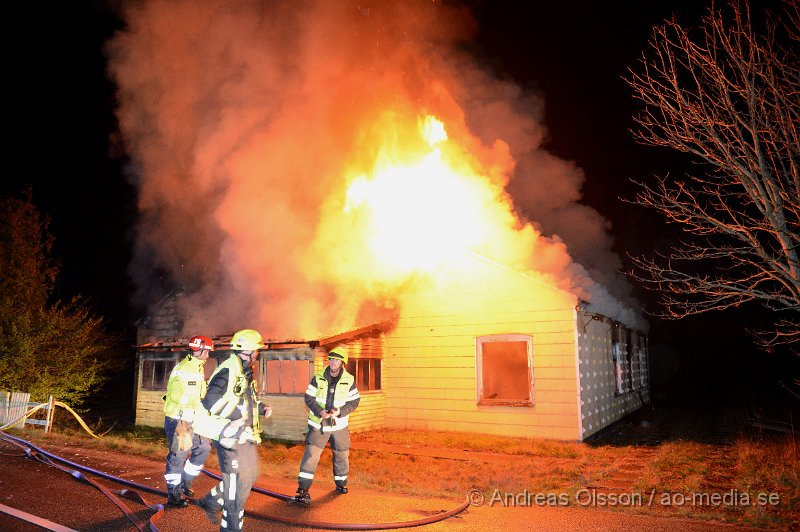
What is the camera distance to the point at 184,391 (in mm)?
5832

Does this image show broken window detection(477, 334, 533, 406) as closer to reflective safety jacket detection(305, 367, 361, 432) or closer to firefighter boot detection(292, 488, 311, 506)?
reflective safety jacket detection(305, 367, 361, 432)

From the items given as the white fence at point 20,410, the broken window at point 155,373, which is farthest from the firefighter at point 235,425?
the broken window at point 155,373

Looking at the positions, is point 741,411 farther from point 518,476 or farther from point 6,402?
point 6,402

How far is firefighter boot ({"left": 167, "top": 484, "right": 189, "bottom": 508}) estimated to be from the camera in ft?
17.6

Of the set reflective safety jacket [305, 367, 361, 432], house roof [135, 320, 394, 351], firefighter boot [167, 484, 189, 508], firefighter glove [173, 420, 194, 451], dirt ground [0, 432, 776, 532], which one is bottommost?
dirt ground [0, 432, 776, 532]

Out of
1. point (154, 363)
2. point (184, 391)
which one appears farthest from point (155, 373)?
point (184, 391)

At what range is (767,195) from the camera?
6.71 m

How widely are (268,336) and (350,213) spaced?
4142 mm

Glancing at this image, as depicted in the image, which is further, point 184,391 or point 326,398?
point 326,398

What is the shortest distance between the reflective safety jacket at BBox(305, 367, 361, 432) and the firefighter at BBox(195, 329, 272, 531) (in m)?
1.49

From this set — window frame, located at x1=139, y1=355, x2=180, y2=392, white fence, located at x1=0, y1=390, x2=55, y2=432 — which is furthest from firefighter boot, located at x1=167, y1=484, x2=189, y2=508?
window frame, located at x1=139, y1=355, x2=180, y2=392

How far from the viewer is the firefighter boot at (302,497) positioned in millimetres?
5625

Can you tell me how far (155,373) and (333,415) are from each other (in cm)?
1075

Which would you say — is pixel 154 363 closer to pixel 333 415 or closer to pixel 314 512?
pixel 333 415
